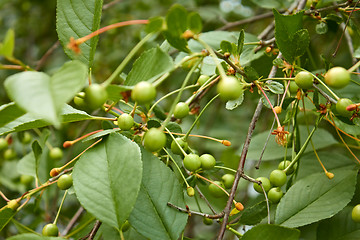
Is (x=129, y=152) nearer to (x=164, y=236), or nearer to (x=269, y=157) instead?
(x=164, y=236)

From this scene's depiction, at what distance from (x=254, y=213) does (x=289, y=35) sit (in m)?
0.39

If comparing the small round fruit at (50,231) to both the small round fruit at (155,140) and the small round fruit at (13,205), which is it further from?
the small round fruit at (155,140)

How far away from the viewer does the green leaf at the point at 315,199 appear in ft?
2.72

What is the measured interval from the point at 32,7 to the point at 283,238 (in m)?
2.92

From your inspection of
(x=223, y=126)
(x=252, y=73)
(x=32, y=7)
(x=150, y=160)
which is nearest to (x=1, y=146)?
(x=150, y=160)

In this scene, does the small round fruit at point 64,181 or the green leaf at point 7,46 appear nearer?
the green leaf at point 7,46

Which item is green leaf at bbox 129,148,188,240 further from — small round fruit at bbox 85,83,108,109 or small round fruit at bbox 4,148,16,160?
small round fruit at bbox 4,148,16,160

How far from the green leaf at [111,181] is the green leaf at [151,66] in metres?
0.12

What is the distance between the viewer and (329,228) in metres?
1.01

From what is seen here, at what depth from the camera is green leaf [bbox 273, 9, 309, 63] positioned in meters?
0.78

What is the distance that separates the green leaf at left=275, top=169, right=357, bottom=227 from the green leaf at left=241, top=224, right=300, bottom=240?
16cm

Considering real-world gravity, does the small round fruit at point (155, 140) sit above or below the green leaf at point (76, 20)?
below

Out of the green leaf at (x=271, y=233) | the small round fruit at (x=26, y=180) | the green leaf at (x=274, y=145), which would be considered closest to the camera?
the green leaf at (x=271, y=233)

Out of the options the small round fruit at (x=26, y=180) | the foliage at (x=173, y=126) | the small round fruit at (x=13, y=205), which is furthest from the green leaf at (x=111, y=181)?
the small round fruit at (x=26, y=180)
